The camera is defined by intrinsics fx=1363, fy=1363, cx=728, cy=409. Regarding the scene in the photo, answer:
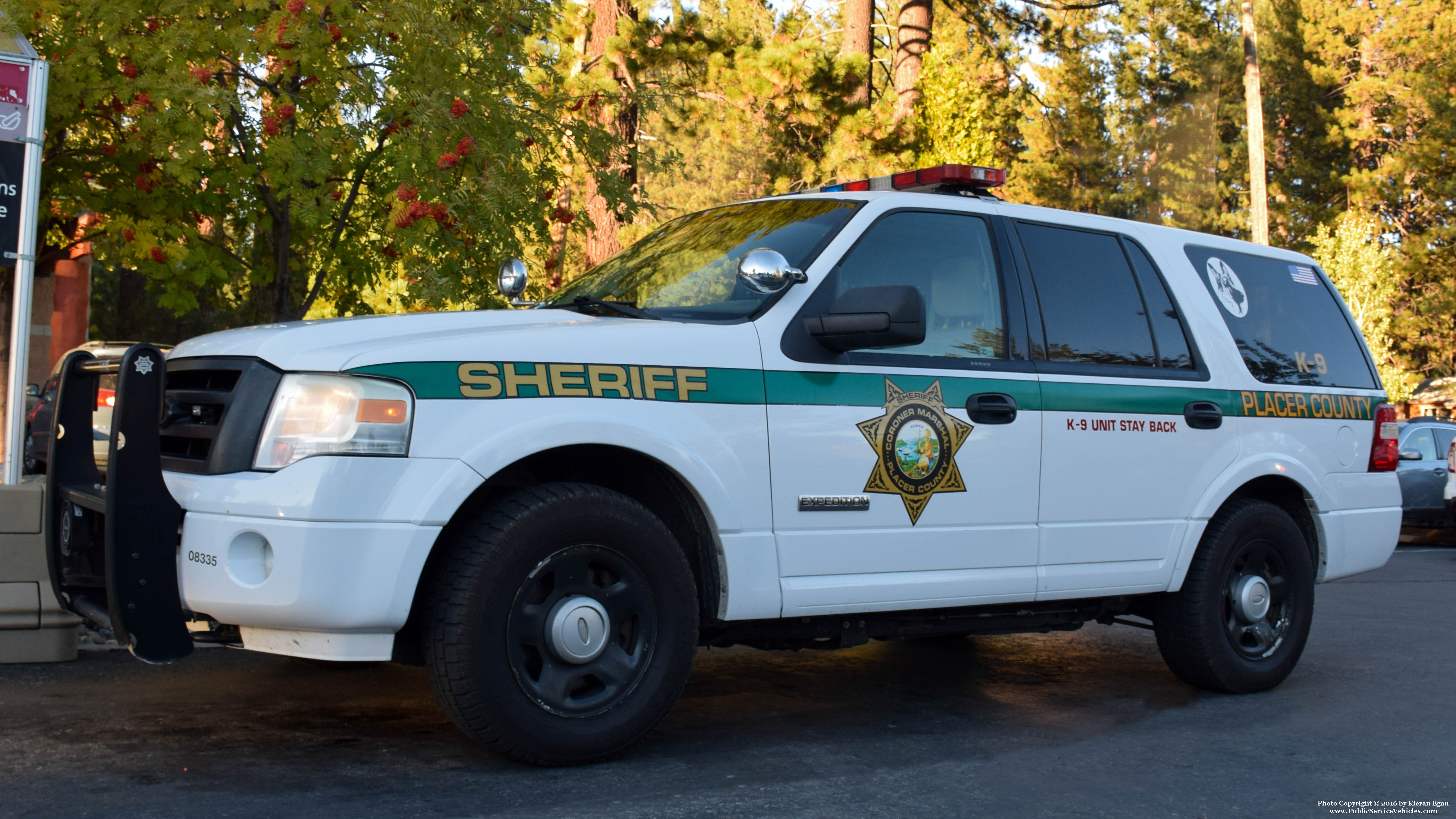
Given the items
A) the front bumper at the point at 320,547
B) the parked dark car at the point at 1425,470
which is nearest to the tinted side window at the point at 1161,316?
the front bumper at the point at 320,547

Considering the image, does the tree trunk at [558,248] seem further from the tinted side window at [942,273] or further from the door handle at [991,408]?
the door handle at [991,408]

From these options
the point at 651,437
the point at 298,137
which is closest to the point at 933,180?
the point at 651,437

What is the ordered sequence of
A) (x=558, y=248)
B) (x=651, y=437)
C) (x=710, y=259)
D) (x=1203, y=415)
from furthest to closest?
(x=558, y=248) < (x=1203, y=415) < (x=710, y=259) < (x=651, y=437)

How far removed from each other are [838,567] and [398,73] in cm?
536

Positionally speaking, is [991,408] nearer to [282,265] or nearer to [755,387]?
[755,387]

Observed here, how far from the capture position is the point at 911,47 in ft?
61.7

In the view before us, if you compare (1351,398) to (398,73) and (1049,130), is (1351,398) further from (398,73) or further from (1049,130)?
(1049,130)

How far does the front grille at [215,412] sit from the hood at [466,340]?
0.05m

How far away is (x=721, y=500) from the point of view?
173 inches

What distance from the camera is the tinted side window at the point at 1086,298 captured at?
5.41 meters

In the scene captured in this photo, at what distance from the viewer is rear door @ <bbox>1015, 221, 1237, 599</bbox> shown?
17.3ft

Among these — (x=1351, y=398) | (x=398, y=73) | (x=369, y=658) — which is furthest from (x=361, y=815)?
(x=398, y=73)

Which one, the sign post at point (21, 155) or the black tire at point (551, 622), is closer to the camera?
the black tire at point (551, 622)

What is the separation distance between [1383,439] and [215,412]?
535cm
